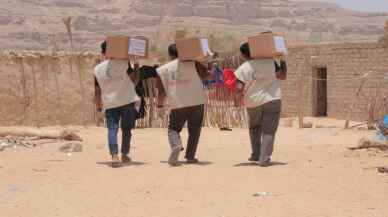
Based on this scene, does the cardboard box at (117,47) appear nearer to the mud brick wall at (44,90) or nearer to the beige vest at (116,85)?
the beige vest at (116,85)

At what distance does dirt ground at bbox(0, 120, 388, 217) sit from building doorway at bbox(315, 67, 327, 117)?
1080 centimetres

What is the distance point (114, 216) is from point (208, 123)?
10330 millimetres

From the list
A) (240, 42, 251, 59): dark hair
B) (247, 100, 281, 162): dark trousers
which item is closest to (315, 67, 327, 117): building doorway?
(247, 100, 281, 162): dark trousers

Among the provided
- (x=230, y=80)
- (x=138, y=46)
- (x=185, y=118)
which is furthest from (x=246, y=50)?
(x=230, y=80)

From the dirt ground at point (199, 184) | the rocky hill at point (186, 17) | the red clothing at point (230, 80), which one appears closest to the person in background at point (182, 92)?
the dirt ground at point (199, 184)

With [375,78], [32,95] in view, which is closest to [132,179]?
[32,95]

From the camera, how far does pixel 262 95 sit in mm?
8508

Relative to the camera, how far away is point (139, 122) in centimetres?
1603

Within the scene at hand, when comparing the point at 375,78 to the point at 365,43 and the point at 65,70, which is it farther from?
the point at 65,70

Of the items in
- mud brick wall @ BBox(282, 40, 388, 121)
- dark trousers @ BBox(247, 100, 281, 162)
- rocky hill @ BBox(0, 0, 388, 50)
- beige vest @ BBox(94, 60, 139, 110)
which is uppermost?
beige vest @ BBox(94, 60, 139, 110)

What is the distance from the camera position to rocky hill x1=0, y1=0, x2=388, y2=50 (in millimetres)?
90625

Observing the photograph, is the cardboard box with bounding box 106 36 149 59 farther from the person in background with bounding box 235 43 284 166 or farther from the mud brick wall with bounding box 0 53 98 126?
the mud brick wall with bounding box 0 53 98 126

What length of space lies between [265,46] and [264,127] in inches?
36.8

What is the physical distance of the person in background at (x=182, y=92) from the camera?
28.7ft
